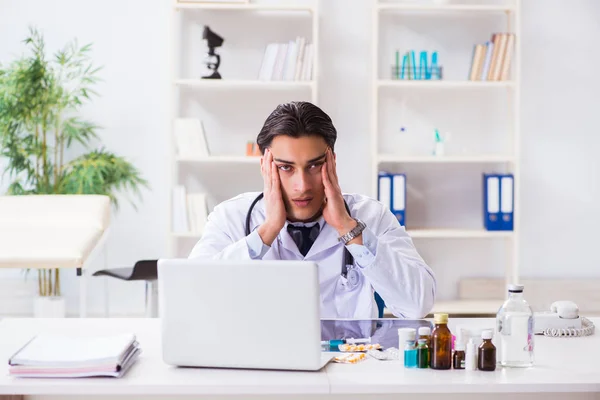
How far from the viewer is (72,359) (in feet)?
5.57

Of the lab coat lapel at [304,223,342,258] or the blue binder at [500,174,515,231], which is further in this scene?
the blue binder at [500,174,515,231]

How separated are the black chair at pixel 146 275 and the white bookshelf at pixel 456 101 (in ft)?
4.21

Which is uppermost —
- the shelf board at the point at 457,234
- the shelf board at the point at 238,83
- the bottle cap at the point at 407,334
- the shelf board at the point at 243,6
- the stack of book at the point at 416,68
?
the shelf board at the point at 243,6

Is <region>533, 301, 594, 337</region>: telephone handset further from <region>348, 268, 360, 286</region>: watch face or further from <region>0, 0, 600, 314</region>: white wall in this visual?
<region>0, 0, 600, 314</region>: white wall

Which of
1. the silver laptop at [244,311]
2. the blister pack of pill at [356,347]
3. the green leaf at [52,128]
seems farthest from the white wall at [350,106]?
the silver laptop at [244,311]

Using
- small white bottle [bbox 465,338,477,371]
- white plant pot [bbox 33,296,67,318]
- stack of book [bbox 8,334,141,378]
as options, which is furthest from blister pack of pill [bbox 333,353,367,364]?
white plant pot [bbox 33,296,67,318]

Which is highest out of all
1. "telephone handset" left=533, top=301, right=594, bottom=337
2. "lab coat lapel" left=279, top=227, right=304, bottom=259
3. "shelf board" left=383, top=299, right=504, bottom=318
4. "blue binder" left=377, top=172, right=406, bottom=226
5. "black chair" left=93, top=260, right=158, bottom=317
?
"blue binder" left=377, top=172, right=406, bottom=226

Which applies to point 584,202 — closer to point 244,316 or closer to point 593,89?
point 593,89

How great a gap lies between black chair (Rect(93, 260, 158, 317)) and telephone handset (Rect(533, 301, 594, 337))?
226cm

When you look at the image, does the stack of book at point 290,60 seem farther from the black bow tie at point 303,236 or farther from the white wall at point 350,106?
the black bow tie at point 303,236

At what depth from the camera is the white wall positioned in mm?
4918

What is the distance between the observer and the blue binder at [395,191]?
4.70 meters

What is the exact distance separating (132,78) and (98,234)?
1.15 meters

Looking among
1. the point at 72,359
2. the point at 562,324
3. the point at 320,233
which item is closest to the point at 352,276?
the point at 320,233
